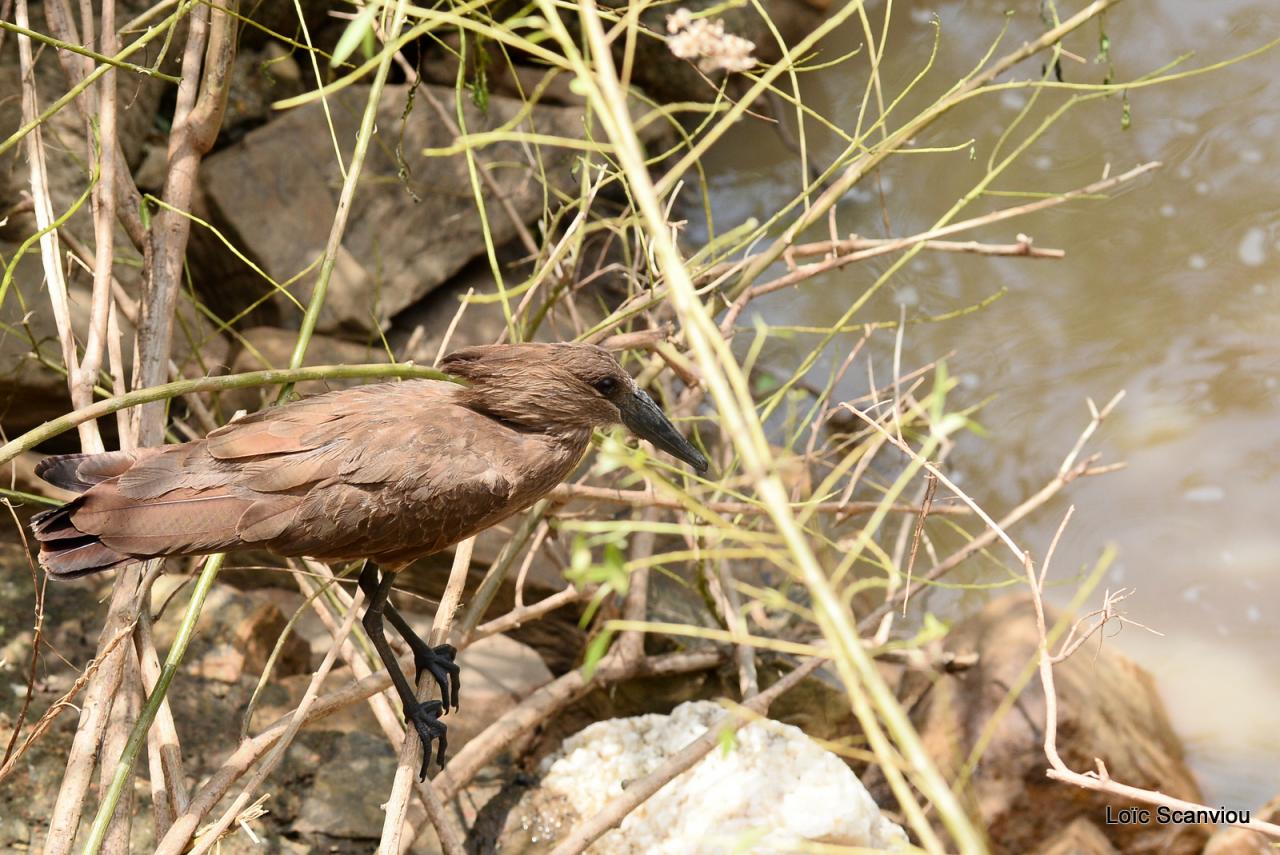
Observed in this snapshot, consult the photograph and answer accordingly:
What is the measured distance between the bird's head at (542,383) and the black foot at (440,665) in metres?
0.76

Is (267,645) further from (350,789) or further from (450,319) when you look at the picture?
(450,319)

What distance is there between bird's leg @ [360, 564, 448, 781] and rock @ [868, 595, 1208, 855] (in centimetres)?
185

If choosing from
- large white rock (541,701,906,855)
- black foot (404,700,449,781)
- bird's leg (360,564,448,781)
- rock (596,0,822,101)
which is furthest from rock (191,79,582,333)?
black foot (404,700,449,781)

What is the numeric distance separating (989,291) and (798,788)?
13.0 ft

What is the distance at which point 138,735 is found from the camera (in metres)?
2.75

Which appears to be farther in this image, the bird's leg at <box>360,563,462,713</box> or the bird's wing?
the bird's leg at <box>360,563,462,713</box>

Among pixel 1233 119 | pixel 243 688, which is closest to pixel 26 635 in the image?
pixel 243 688

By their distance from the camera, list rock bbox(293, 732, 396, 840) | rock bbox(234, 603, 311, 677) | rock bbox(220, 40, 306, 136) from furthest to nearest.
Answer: rock bbox(220, 40, 306, 136), rock bbox(234, 603, 311, 677), rock bbox(293, 732, 396, 840)

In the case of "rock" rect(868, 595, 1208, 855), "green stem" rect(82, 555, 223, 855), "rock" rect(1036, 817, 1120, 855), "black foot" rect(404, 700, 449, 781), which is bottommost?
"rock" rect(1036, 817, 1120, 855)

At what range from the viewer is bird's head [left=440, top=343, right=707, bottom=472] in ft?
11.0

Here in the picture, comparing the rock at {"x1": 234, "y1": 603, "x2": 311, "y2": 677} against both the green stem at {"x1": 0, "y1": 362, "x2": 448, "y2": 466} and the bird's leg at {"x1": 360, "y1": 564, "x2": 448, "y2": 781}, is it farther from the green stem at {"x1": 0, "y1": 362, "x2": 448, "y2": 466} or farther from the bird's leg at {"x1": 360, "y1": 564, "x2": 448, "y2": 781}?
the green stem at {"x1": 0, "y1": 362, "x2": 448, "y2": 466}

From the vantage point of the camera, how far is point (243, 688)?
168 inches

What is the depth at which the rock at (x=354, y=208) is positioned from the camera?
19.3ft

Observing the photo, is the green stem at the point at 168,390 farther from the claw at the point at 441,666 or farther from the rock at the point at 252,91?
the rock at the point at 252,91
